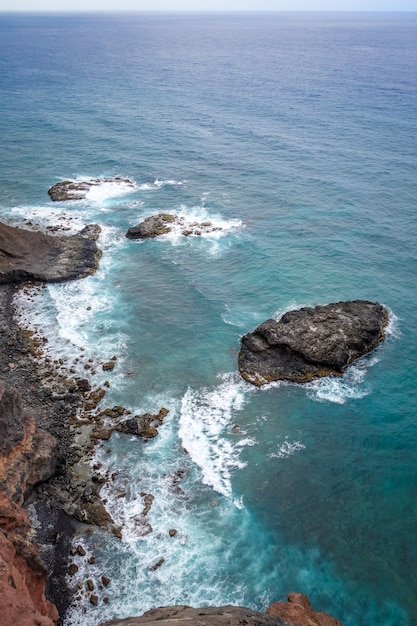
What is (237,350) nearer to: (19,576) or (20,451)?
(20,451)

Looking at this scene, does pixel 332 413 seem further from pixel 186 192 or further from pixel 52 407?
pixel 186 192

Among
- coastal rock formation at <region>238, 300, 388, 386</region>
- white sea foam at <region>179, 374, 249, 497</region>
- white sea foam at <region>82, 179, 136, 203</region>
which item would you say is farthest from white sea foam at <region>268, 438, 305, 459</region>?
white sea foam at <region>82, 179, 136, 203</region>

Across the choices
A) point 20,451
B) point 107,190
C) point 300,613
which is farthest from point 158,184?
point 300,613

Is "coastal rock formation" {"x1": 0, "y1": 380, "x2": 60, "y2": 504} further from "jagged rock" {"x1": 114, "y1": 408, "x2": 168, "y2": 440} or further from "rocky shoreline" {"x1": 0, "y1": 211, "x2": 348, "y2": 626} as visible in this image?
"jagged rock" {"x1": 114, "y1": 408, "x2": 168, "y2": 440}

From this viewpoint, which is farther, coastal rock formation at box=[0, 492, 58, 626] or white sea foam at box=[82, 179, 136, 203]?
white sea foam at box=[82, 179, 136, 203]

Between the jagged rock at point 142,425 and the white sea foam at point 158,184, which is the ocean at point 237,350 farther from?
the jagged rock at point 142,425

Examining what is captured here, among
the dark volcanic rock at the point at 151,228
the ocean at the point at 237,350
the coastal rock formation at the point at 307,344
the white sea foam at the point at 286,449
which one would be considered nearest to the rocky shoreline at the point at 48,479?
the ocean at the point at 237,350
